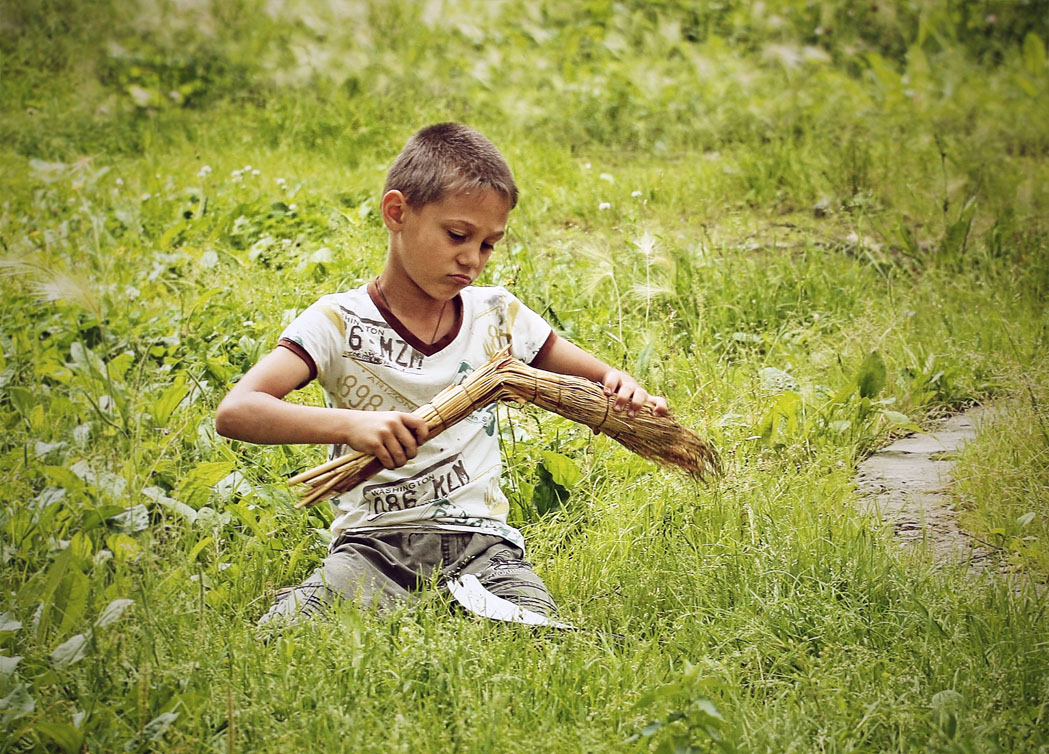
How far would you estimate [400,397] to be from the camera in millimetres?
2588

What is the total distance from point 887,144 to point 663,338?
2.53 meters

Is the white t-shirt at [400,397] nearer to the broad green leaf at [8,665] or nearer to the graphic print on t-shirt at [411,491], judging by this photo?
the graphic print on t-shirt at [411,491]

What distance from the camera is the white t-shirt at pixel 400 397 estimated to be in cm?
255

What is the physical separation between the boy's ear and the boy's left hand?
63cm

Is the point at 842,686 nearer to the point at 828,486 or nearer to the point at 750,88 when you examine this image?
the point at 828,486

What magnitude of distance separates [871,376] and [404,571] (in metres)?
1.78

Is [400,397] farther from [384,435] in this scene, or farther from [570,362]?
[570,362]

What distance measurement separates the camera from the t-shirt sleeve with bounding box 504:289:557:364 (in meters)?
2.79

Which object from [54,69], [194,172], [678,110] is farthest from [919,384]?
[54,69]

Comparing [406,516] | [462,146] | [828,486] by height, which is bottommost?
[828,486]

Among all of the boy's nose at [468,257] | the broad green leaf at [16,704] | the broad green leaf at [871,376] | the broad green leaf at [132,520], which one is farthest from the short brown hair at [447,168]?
the broad green leaf at [871,376]

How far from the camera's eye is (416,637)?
227 cm

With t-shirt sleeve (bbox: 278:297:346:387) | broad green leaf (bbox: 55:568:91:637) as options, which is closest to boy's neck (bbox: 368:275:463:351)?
t-shirt sleeve (bbox: 278:297:346:387)

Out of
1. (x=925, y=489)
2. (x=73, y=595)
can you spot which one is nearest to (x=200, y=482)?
(x=73, y=595)
